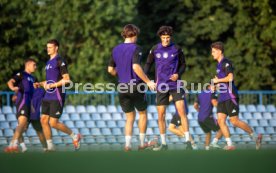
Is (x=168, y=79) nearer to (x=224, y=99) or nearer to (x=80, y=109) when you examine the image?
(x=224, y=99)

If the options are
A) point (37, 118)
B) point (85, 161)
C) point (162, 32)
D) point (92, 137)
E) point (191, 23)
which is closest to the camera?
point (85, 161)

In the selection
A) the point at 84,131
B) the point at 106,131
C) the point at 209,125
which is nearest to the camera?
the point at 209,125

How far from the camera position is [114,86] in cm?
2617

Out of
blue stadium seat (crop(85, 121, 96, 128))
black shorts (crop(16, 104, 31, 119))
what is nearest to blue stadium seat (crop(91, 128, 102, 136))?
blue stadium seat (crop(85, 121, 96, 128))

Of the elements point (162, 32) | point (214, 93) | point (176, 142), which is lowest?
point (176, 142)

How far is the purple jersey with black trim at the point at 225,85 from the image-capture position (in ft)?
52.3

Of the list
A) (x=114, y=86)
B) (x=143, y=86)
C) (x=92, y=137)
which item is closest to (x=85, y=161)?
(x=143, y=86)

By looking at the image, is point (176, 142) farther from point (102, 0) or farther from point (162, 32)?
point (162, 32)

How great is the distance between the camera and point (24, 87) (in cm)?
1647

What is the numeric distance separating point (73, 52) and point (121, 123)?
5.42 meters

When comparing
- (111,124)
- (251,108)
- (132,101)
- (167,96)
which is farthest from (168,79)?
(251,108)

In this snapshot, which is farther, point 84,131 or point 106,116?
point 106,116

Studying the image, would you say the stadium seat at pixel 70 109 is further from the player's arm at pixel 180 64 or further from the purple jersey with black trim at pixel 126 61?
the purple jersey with black trim at pixel 126 61

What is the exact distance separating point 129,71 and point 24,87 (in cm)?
276
